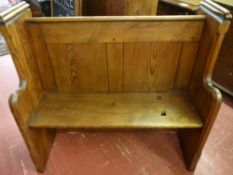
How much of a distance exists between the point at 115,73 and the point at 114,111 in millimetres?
261

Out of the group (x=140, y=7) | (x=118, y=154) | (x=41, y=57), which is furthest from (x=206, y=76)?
(x=41, y=57)

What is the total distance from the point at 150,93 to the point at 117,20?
0.58m

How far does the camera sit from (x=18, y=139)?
65.3 inches

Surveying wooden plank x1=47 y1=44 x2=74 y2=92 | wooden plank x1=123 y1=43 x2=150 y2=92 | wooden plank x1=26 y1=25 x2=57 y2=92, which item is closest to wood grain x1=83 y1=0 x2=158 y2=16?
wooden plank x1=123 y1=43 x2=150 y2=92

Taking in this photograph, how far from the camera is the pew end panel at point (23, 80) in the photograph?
102cm

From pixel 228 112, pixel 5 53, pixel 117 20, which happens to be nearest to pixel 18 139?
pixel 117 20

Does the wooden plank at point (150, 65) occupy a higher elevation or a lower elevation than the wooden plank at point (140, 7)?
lower

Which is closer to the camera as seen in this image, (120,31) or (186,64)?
(120,31)

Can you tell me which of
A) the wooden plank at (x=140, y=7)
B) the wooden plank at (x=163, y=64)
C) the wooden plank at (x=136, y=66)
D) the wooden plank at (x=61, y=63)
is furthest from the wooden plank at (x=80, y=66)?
the wooden plank at (x=140, y=7)

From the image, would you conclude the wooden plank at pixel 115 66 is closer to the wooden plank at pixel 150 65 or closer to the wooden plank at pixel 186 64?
the wooden plank at pixel 150 65

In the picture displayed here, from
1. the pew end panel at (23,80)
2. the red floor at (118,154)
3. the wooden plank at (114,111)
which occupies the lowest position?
the red floor at (118,154)

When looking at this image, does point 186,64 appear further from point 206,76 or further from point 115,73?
point 115,73

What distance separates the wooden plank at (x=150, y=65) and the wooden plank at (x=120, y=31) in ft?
0.19

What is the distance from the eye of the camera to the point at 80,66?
1314 mm
